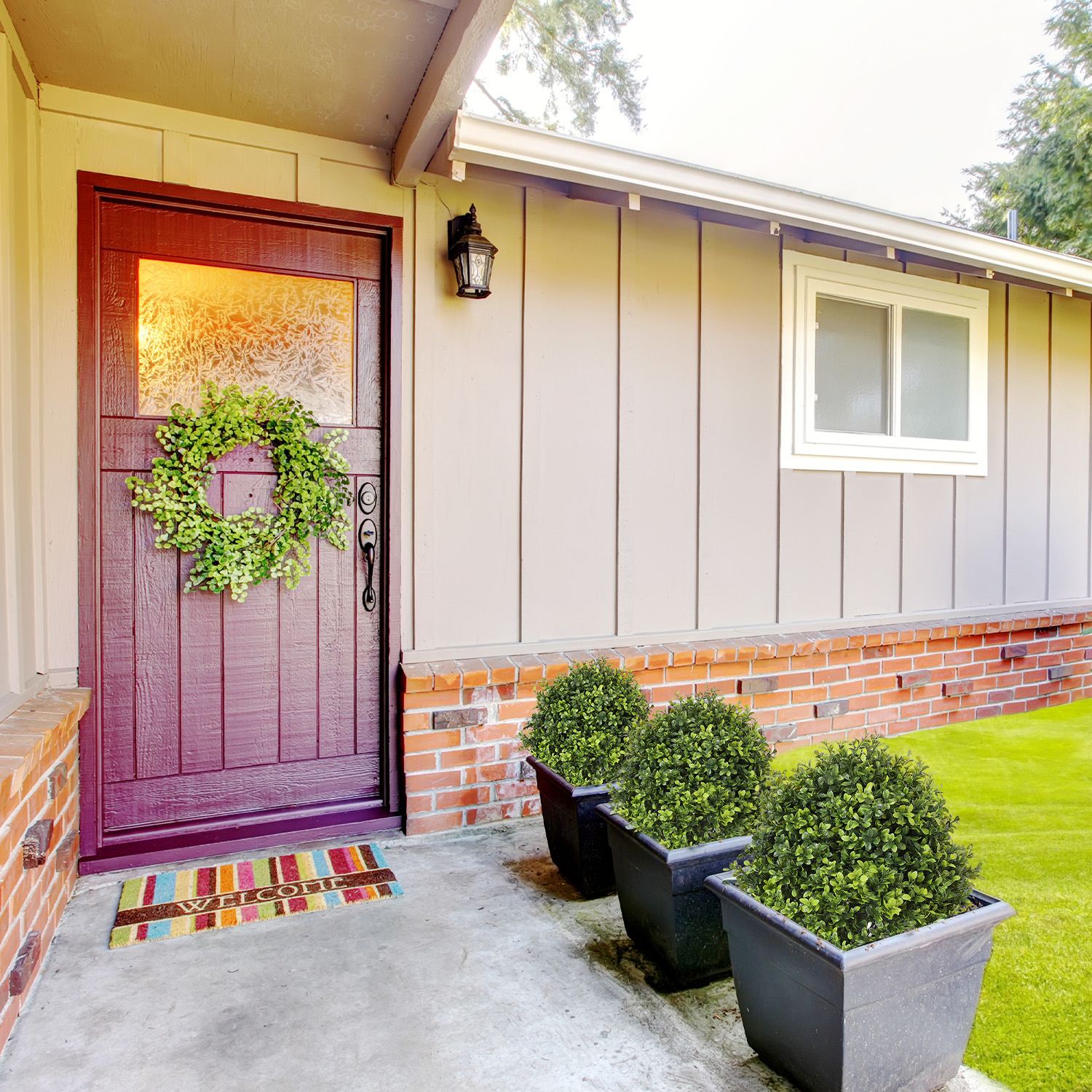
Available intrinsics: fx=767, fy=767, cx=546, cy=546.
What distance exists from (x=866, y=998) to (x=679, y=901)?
0.51 meters

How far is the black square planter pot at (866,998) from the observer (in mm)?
1367

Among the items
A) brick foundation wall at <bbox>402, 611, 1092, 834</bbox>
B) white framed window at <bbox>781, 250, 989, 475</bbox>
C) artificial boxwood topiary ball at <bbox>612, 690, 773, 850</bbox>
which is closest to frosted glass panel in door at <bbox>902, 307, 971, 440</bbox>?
white framed window at <bbox>781, 250, 989, 475</bbox>

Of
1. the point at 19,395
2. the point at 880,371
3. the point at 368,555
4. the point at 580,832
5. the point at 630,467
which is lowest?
→ the point at 580,832

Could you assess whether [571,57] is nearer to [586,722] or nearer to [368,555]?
[368,555]

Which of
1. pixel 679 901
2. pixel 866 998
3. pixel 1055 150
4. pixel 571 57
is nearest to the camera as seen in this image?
pixel 866 998

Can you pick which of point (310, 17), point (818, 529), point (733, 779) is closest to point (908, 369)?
point (818, 529)

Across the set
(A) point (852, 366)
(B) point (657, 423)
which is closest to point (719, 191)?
(B) point (657, 423)

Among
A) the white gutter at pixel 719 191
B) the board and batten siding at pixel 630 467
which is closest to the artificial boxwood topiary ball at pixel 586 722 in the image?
the board and batten siding at pixel 630 467

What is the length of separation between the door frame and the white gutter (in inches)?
20.8

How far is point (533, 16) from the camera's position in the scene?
25.5ft

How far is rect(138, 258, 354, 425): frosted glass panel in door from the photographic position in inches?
102

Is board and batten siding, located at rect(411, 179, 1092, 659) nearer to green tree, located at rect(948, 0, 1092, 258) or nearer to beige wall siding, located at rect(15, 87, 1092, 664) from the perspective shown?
beige wall siding, located at rect(15, 87, 1092, 664)

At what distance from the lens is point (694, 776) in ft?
6.15

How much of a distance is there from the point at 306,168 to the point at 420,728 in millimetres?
2064
